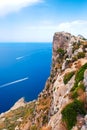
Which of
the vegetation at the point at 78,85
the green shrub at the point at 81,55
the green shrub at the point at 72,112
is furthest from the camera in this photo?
the green shrub at the point at 81,55

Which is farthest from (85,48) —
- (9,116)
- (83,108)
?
(9,116)

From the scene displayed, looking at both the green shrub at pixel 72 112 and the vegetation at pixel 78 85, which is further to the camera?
the vegetation at pixel 78 85

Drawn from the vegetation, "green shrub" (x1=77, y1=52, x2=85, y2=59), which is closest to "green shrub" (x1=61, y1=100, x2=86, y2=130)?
the vegetation

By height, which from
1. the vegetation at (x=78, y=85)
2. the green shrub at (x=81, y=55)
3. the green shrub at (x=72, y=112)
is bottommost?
the green shrub at (x=72, y=112)

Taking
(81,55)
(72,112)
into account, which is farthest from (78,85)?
(81,55)

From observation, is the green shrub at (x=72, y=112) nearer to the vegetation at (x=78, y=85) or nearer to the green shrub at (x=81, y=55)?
the vegetation at (x=78, y=85)

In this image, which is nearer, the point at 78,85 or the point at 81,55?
the point at 78,85

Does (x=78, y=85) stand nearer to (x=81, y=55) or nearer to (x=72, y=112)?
(x=72, y=112)

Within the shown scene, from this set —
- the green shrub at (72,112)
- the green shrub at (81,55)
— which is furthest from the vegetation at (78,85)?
the green shrub at (81,55)

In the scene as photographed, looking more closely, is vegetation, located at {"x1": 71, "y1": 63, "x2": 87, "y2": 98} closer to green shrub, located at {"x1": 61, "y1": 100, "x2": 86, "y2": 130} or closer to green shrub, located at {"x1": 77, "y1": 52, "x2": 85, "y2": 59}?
→ green shrub, located at {"x1": 61, "y1": 100, "x2": 86, "y2": 130}
